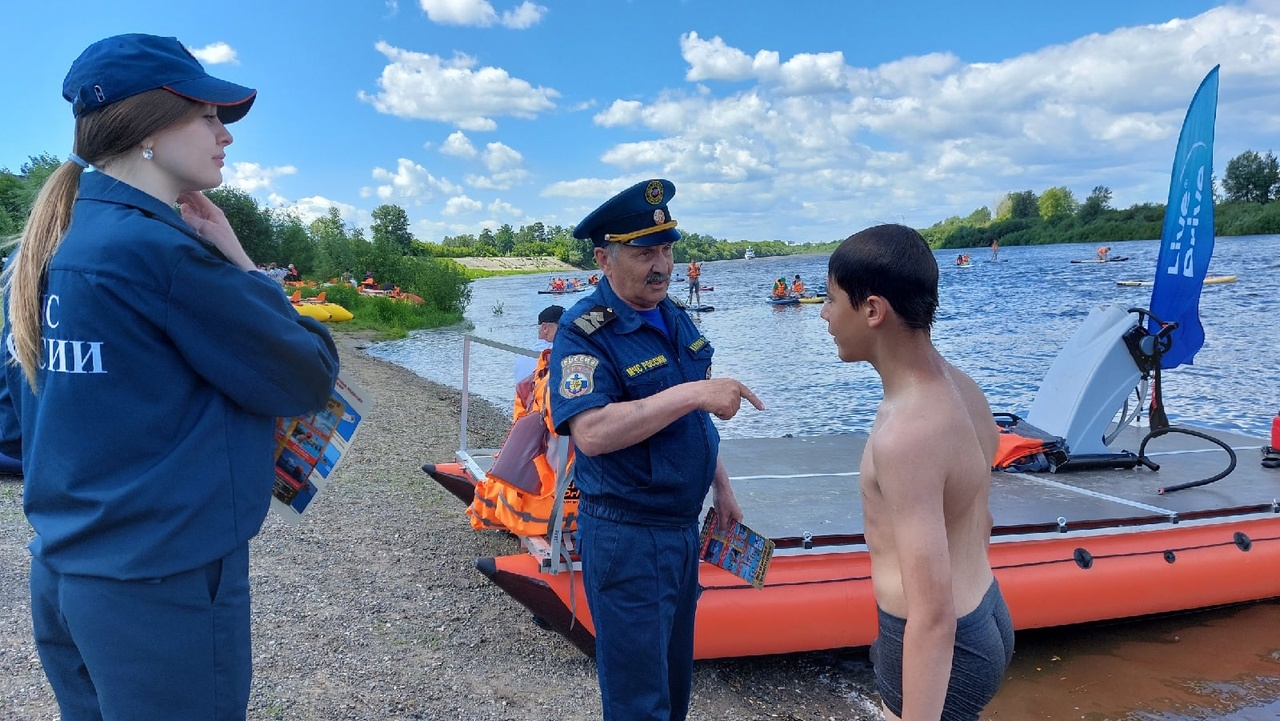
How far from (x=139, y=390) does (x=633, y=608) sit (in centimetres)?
145

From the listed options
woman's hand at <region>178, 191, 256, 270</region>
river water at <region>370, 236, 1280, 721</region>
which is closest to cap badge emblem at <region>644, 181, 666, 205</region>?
woman's hand at <region>178, 191, 256, 270</region>

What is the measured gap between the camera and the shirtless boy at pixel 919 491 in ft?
5.05

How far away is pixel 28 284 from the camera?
1.57 m

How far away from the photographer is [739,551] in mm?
2875

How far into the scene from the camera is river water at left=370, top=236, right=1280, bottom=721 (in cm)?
462

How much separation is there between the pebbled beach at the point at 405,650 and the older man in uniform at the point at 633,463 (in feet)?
5.18

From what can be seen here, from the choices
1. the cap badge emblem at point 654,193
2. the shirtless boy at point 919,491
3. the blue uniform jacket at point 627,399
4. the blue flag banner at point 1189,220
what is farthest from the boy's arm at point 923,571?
the blue flag banner at point 1189,220

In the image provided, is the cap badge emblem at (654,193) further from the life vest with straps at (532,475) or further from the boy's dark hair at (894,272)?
the life vest with straps at (532,475)

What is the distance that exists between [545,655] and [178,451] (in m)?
3.31

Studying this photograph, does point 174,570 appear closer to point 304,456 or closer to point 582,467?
point 304,456

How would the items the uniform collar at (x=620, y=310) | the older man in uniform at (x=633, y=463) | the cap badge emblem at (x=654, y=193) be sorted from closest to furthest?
the older man in uniform at (x=633, y=463), the uniform collar at (x=620, y=310), the cap badge emblem at (x=654, y=193)

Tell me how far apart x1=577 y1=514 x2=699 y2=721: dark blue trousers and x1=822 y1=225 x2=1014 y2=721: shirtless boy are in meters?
0.78

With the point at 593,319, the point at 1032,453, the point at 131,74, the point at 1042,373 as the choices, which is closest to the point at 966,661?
the point at 593,319

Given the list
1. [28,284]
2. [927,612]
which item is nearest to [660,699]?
[927,612]
